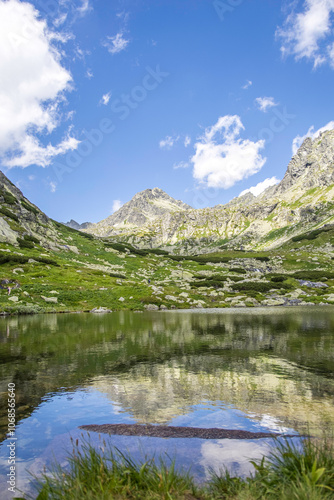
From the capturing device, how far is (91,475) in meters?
5.20

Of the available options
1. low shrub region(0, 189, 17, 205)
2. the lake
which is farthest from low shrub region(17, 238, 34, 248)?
the lake

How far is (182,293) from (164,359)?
2273 inches

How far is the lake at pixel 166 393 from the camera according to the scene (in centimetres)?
794

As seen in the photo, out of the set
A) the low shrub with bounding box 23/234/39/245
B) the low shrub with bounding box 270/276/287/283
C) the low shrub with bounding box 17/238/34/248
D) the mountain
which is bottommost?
the low shrub with bounding box 270/276/287/283

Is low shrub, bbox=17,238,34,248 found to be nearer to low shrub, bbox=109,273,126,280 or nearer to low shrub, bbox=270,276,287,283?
low shrub, bbox=109,273,126,280

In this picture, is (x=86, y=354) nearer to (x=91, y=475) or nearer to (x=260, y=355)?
(x=260, y=355)

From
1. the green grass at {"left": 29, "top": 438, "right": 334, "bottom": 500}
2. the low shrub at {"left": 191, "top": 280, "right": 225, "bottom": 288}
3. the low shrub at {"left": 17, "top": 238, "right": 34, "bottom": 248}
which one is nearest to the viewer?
the green grass at {"left": 29, "top": 438, "right": 334, "bottom": 500}

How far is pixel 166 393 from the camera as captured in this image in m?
12.7

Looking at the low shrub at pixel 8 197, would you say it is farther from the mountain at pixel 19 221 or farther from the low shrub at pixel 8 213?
the low shrub at pixel 8 213

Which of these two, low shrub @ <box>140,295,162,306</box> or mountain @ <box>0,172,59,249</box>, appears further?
mountain @ <box>0,172,59,249</box>

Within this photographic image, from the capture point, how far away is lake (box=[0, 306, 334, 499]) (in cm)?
794

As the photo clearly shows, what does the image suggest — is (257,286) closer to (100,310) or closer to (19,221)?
(100,310)

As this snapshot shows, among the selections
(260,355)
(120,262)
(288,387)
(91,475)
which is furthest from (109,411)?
(120,262)

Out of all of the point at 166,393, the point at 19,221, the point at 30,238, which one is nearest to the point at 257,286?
the point at 30,238
